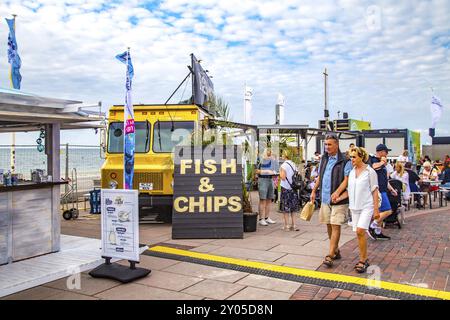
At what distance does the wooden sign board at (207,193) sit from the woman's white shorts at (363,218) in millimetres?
2738

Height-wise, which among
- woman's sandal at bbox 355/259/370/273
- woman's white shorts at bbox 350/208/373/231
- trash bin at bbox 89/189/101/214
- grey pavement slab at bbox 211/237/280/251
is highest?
woman's white shorts at bbox 350/208/373/231

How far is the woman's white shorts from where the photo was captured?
5645 millimetres

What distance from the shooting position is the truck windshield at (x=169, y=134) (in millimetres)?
10016

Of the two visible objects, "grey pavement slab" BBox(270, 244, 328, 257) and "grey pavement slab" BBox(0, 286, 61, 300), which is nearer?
"grey pavement slab" BBox(0, 286, 61, 300)

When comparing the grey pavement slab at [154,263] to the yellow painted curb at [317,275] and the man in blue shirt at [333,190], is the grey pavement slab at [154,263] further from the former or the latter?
the man in blue shirt at [333,190]

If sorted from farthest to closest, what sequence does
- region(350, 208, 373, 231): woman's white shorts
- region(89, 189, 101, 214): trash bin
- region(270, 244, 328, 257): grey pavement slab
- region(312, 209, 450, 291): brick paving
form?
1. region(89, 189, 101, 214): trash bin
2. region(270, 244, 328, 257): grey pavement slab
3. region(350, 208, 373, 231): woman's white shorts
4. region(312, 209, 450, 291): brick paving

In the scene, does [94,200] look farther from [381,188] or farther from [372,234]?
[381,188]

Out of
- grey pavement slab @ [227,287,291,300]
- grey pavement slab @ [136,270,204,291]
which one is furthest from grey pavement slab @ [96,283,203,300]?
grey pavement slab @ [227,287,291,300]

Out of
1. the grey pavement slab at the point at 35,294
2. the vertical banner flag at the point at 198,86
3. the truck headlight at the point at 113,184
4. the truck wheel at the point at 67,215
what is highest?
the vertical banner flag at the point at 198,86

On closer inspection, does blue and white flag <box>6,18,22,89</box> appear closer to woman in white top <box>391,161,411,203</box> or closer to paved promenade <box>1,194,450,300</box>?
paved promenade <box>1,194,450,300</box>

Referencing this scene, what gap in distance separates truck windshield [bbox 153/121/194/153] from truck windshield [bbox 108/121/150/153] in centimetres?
20

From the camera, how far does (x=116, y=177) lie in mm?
9688

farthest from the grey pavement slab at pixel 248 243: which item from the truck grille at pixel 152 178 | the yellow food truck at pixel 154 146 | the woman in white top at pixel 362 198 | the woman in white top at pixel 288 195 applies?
the truck grille at pixel 152 178

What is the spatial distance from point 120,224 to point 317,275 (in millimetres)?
2710
